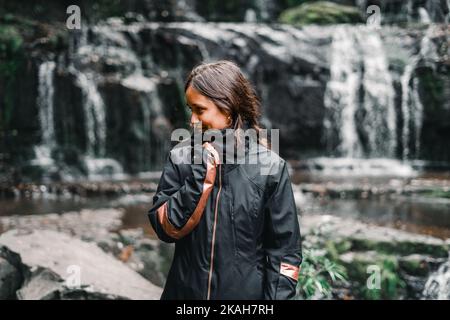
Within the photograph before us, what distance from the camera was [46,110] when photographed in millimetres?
11586

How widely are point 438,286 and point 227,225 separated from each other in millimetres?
3527

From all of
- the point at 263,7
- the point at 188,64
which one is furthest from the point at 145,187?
the point at 263,7

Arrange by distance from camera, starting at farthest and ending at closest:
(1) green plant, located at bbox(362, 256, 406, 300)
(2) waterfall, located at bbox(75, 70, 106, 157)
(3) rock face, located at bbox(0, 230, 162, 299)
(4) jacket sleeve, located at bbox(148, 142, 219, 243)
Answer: (2) waterfall, located at bbox(75, 70, 106, 157), (1) green plant, located at bbox(362, 256, 406, 300), (3) rock face, located at bbox(0, 230, 162, 299), (4) jacket sleeve, located at bbox(148, 142, 219, 243)

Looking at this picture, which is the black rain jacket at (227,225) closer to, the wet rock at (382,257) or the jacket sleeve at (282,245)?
the jacket sleeve at (282,245)

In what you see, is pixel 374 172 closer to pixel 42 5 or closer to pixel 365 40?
pixel 365 40

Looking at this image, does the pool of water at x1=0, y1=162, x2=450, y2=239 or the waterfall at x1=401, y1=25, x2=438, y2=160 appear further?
the waterfall at x1=401, y1=25, x2=438, y2=160

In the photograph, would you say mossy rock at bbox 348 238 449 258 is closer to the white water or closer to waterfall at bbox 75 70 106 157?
the white water

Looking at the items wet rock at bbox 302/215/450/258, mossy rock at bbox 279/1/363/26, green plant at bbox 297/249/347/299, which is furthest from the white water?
green plant at bbox 297/249/347/299

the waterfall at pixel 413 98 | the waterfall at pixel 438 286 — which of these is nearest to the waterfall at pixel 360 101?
the waterfall at pixel 413 98

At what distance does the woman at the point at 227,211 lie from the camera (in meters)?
1.96

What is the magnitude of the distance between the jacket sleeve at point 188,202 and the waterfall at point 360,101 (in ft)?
37.9

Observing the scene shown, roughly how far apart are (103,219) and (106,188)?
2258 millimetres

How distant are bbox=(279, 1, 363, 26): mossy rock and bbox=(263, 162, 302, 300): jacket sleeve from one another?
552 inches

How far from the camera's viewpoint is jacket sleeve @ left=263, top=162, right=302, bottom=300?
6.61 feet
